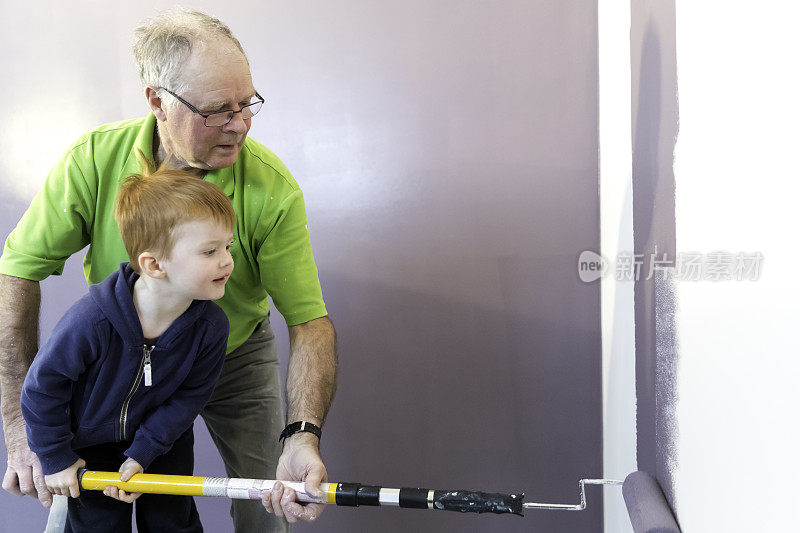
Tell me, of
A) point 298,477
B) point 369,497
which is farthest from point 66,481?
point 369,497

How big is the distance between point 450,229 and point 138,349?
2.80 ft

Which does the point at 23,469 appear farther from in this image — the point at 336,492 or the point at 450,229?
the point at 450,229

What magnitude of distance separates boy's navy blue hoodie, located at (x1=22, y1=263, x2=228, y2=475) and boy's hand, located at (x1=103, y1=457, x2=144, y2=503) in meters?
0.02

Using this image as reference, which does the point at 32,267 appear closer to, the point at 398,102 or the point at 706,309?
the point at 398,102

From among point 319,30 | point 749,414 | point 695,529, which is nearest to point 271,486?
point 695,529

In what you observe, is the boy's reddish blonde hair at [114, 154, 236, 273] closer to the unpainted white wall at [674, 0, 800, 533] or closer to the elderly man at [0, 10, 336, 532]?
the elderly man at [0, 10, 336, 532]

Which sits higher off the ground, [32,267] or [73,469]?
[32,267]

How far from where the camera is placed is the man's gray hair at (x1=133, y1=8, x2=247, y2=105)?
133 centimetres

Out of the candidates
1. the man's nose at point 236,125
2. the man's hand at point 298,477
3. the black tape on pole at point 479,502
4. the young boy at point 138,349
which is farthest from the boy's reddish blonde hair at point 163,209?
the black tape on pole at point 479,502

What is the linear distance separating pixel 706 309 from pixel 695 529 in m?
0.29

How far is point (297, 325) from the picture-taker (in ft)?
4.82

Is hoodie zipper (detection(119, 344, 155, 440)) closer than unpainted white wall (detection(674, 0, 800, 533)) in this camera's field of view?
No

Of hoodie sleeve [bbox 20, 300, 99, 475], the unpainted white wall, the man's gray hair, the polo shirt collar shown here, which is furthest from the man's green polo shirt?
the unpainted white wall

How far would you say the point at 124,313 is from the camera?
1.25 metres
